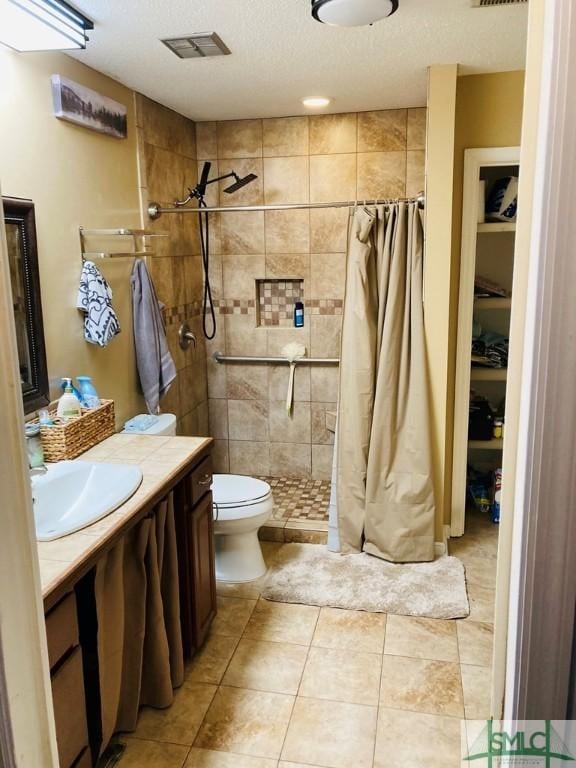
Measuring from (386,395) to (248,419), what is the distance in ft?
4.61

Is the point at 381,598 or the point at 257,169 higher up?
the point at 257,169

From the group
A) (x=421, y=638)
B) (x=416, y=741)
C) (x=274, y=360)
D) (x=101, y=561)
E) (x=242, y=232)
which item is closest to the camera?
(x=101, y=561)

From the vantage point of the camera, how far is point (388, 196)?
3.87 m

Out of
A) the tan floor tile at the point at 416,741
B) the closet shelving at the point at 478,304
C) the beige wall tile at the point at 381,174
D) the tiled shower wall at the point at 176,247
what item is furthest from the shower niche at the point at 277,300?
the tan floor tile at the point at 416,741

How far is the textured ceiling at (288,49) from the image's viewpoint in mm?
2160

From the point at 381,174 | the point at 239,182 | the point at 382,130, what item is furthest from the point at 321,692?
the point at 382,130

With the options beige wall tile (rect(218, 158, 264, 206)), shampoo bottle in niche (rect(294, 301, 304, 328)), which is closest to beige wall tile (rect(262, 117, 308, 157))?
beige wall tile (rect(218, 158, 264, 206))

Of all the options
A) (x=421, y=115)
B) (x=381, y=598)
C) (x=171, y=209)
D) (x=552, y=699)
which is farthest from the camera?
(x=421, y=115)

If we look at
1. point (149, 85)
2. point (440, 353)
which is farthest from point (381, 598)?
point (149, 85)

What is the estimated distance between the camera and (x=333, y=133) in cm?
387

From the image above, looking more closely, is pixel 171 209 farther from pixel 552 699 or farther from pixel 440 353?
pixel 552 699

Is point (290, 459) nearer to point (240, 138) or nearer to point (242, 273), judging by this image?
point (242, 273)

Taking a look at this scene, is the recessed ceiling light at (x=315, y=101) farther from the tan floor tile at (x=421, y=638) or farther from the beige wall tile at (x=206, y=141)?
the tan floor tile at (x=421, y=638)

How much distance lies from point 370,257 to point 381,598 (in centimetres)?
165
